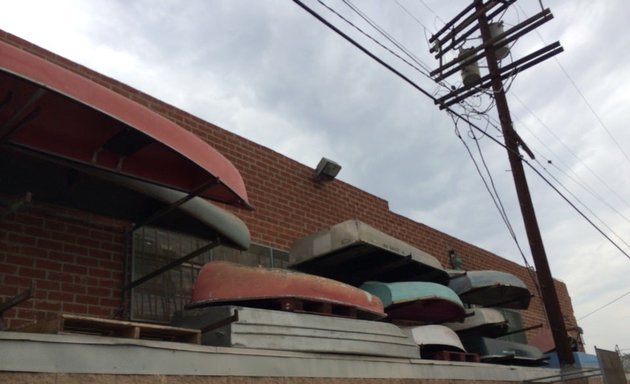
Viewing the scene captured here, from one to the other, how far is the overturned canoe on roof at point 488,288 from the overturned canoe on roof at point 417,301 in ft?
3.91

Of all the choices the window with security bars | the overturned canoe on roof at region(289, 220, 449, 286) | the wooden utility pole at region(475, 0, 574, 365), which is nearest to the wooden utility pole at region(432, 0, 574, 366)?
the wooden utility pole at region(475, 0, 574, 365)

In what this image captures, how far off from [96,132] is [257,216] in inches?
148

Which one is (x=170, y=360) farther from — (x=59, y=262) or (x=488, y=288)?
(x=488, y=288)

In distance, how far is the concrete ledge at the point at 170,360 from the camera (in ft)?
10.8

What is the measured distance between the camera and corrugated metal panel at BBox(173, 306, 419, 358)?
15.7 feet

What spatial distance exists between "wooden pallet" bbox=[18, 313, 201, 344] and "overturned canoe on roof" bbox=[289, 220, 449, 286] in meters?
3.16

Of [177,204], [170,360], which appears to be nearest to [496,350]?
[177,204]

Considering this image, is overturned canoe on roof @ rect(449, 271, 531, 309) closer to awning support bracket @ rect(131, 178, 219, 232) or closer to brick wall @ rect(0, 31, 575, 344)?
brick wall @ rect(0, 31, 575, 344)

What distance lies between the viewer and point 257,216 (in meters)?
8.34

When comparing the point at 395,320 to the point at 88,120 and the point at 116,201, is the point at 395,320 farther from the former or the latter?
the point at 88,120

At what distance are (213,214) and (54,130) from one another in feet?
6.45

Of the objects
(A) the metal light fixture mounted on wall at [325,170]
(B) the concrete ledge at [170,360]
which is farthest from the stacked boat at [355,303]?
(A) the metal light fixture mounted on wall at [325,170]

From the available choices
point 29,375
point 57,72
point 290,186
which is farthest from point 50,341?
point 290,186

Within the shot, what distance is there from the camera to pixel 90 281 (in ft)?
19.3
